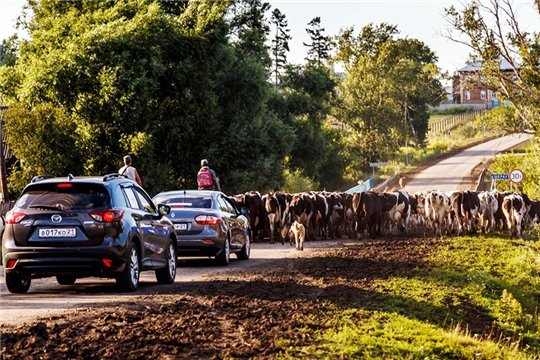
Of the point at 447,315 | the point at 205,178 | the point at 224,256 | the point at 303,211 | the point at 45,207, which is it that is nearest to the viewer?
the point at 45,207

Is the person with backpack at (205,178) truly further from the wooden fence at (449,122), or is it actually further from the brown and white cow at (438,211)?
the wooden fence at (449,122)

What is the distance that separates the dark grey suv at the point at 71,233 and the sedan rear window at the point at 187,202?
18.4ft

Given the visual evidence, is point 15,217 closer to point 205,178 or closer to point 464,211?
point 205,178

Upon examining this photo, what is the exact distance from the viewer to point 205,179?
29.3 meters

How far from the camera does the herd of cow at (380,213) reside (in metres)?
31.3

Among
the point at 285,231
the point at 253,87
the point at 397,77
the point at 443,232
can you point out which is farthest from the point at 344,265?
the point at 397,77

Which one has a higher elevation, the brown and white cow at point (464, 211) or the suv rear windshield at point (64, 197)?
the suv rear windshield at point (64, 197)

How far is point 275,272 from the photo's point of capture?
19.6 metres

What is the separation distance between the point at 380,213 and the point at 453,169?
55.2 metres

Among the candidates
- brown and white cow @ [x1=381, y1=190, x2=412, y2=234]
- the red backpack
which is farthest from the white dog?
brown and white cow @ [x1=381, y1=190, x2=412, y2=234]

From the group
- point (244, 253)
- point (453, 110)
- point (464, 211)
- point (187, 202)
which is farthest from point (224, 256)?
point (453, 110)

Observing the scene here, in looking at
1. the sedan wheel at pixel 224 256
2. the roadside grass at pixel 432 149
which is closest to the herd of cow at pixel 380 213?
the sedan wheel at pixel 224 256

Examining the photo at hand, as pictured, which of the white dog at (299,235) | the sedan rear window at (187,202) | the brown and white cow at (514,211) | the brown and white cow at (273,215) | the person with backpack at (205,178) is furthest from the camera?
the brown and white cow at (514,211)

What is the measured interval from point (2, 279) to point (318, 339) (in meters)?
8.04
